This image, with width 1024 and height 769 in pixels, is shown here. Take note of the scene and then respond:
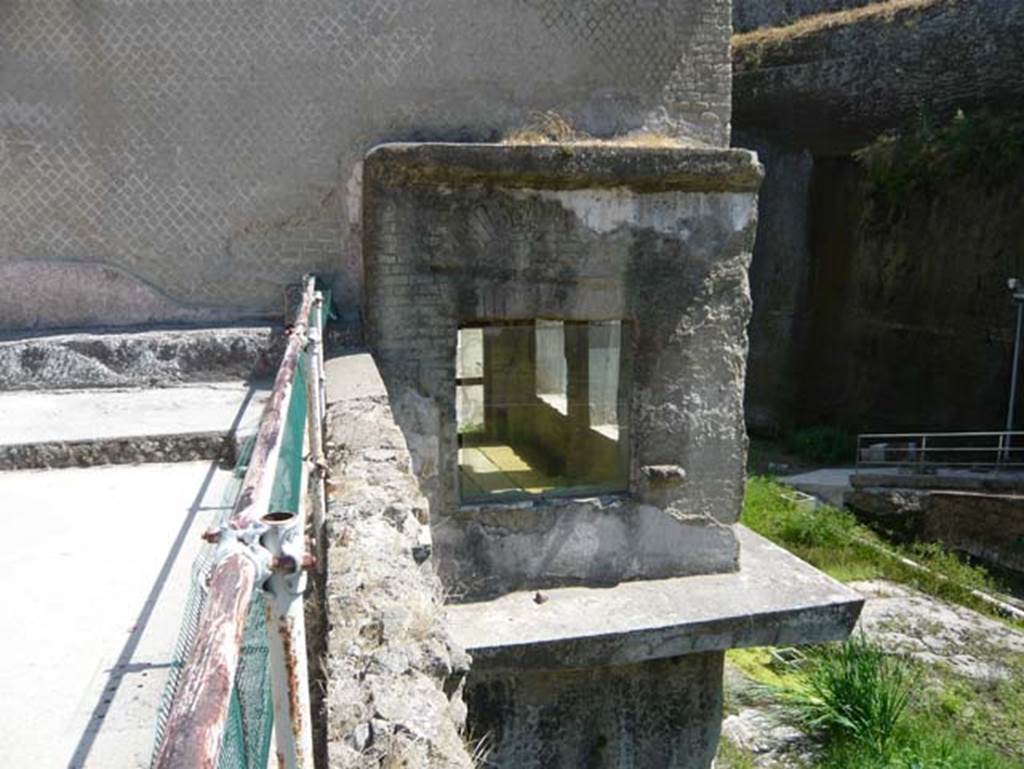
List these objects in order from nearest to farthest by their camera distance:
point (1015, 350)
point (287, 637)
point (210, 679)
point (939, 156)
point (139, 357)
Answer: point (210, 679), point (287, 637), point (139, 357), point (1015, 350), point (939, 156)

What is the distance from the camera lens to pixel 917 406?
16406 mm

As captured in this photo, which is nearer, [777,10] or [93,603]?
[93,603]

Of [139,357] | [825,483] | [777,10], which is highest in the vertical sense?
[777,10]

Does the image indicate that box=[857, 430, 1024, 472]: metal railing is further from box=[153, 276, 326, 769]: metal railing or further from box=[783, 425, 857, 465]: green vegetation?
box=[153, 276, 326, 769]: metal railing

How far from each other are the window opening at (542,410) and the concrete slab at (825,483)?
8659 millimetres

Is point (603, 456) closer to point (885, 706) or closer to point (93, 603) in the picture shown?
point (885, 706)

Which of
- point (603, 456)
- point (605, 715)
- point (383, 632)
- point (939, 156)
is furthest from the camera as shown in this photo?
point (939, 156)

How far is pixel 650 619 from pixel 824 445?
13.2 m

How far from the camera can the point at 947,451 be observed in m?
14.9

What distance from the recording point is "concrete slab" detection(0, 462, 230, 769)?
1.62 m

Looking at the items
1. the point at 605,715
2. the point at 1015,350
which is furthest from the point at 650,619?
the point at 1015,350

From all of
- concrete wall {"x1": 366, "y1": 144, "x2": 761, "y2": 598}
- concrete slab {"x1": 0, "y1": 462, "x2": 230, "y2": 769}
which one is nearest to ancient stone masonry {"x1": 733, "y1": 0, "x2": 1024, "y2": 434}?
concrete wall {"x1": 366, "y1": 144, "x2": 761, "y2": 598}

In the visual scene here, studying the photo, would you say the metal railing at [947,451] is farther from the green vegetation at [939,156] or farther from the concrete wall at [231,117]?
the concrete wall at [231,117]

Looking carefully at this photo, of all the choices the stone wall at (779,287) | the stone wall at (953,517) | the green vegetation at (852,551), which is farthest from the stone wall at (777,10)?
the green vegetation at (852,551)
